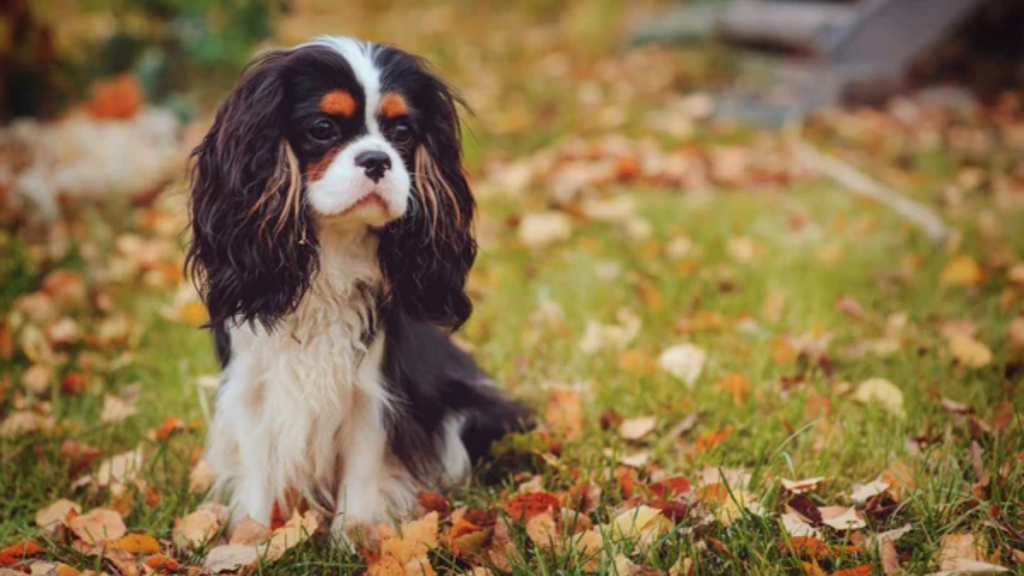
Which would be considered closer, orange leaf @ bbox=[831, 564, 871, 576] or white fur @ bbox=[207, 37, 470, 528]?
orange leaf @ bbox=[831, 564, 871, 576]

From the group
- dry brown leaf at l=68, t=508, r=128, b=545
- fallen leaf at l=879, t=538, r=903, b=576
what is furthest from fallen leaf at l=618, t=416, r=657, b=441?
dry brown leaf at l=68, t=508, r=128, b=545

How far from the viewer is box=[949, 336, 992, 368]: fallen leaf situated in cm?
312

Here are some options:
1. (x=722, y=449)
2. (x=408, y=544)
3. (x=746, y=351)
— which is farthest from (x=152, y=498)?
(x=746, y=351)

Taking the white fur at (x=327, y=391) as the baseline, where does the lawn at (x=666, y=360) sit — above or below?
below

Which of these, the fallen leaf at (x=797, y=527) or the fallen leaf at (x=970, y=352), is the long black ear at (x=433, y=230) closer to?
the fallen leaf at (x=797, y=527)

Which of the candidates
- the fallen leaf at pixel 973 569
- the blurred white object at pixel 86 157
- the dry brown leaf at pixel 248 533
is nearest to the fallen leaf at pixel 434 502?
the dry brown leaf at pixel 248 533

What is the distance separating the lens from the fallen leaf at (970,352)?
312 cm

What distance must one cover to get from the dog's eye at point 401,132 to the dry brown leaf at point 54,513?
1279 mm

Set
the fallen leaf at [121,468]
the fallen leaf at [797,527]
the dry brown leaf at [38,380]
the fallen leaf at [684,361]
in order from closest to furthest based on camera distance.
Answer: the fallen leaf at [797,527] < the fallen leaf at [121,468] < the fallen leaf at [684,361] < the dry brown leaf at [38,380]

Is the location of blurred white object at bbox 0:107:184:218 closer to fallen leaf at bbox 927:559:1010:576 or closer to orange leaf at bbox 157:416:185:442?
orange leaf at bbox 157:416:185:442

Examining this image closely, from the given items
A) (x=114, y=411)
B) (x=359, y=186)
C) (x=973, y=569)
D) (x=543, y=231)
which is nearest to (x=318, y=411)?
(x=359, y=186)

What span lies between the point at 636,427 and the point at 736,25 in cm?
532

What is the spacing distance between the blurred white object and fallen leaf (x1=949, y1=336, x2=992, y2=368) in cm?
409

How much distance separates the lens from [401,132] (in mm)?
2393
